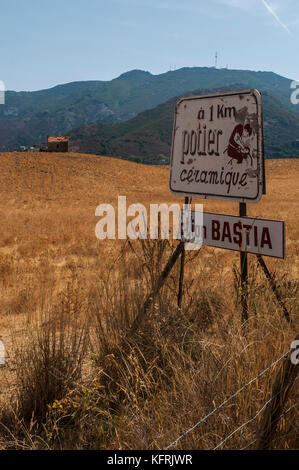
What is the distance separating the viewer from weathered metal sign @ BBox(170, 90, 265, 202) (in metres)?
3.80

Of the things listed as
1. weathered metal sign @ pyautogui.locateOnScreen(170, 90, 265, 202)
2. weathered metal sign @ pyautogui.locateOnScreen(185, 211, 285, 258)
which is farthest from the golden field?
weathered metal sign @ pyautogui.locateOnScreen(170, 90, 265, 202)

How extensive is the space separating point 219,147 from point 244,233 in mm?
876

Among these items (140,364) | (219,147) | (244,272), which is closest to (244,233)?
(244,272)

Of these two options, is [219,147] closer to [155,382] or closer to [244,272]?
[244,272]

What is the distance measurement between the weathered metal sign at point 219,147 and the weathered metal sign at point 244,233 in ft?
0.72

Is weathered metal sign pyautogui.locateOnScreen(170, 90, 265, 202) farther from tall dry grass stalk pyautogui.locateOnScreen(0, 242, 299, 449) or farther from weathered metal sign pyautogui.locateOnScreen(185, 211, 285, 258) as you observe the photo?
tall dry grass stalk pyautogui.locateOnScreen(0, 242, 299, 449)

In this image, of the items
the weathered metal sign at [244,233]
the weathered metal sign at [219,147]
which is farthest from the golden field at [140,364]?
the weathered metal sign at [219,147]

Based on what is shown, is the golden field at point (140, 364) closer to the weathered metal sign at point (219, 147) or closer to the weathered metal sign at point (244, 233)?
the weathered metal sign at point (244, 233)

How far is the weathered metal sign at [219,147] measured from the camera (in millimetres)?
3799

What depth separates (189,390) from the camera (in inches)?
102

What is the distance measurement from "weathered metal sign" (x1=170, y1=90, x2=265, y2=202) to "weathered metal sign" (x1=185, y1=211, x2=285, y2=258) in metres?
0.22

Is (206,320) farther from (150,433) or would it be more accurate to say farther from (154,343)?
(150,433)

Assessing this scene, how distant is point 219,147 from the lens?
13.5 feet
